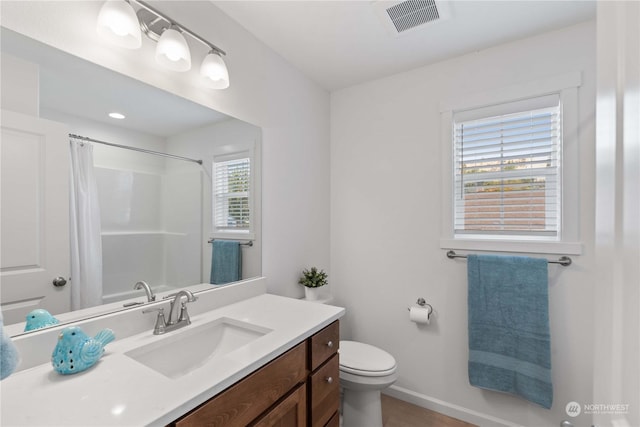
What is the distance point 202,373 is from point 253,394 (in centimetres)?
19

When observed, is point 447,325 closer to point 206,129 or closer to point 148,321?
point 148,321

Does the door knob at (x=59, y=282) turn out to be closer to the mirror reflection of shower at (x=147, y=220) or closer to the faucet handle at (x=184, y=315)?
the mirror reflection of shower at (x=147, y=220)

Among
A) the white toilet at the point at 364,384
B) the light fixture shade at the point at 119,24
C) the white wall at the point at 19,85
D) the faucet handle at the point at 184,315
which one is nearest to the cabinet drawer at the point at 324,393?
the white toilet at the point at 364,384

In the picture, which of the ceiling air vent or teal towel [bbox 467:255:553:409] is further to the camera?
teal towel [bbox 467:255:553:409]

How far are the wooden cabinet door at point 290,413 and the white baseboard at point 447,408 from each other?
128cm

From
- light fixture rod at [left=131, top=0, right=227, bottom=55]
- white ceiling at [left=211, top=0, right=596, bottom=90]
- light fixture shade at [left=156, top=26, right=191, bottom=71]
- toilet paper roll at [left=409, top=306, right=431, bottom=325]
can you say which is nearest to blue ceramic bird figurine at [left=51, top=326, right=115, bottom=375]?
light fixture shade at [left=156, top=26, right=191, bottom=71]

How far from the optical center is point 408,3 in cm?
146

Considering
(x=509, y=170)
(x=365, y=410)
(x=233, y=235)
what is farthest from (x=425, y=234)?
(x=233, y=235)

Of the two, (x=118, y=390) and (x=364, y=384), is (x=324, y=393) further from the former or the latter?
(x=118, y=390)

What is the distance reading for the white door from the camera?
34.3 inches

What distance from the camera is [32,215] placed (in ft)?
3.03

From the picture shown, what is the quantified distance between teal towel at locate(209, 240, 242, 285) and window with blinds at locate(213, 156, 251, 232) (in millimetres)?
90

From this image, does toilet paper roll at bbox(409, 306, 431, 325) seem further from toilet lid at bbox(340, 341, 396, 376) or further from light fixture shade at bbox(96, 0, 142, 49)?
light fixture shade at bbox(96, 0, 142, 49)

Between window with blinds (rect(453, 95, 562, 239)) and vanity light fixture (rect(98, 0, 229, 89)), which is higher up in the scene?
vanity light fixture (rect(98, 0, 229, 89))
